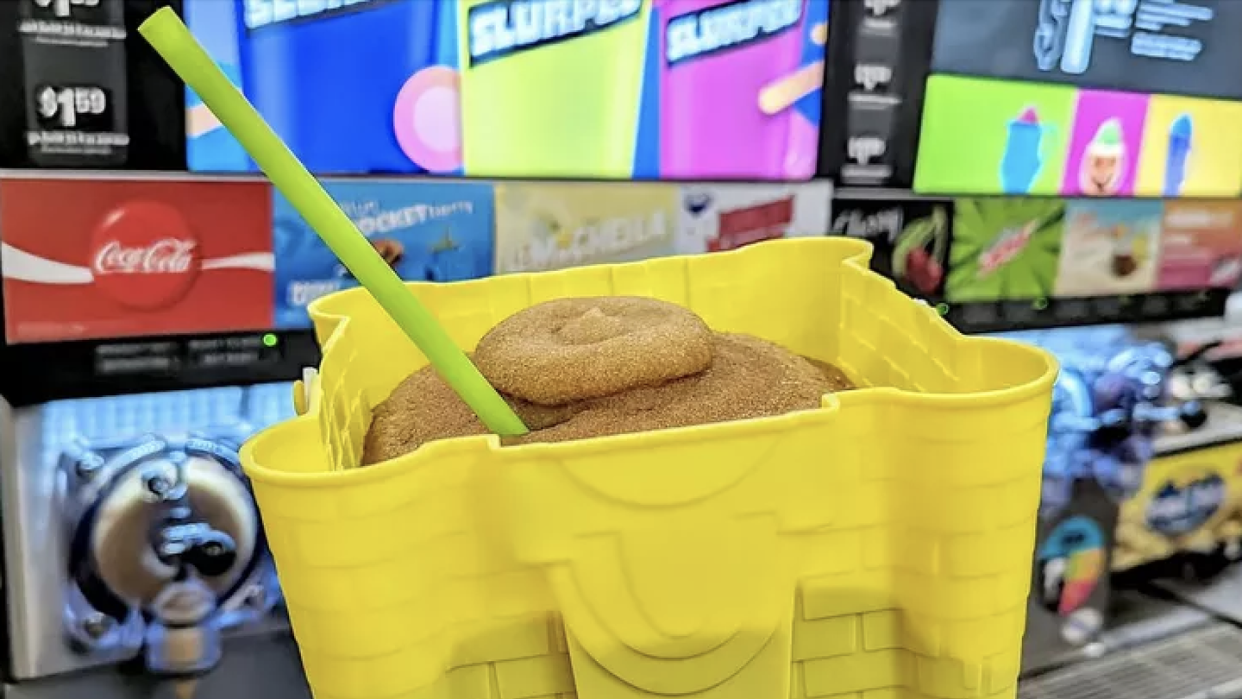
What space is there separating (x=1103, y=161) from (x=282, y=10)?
0.70m

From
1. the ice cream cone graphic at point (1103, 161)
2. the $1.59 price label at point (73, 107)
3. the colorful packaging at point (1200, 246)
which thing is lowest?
the colorful packaging at point (1200, 246)

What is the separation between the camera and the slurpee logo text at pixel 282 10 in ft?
2.02

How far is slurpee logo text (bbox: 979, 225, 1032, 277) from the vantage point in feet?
2.90

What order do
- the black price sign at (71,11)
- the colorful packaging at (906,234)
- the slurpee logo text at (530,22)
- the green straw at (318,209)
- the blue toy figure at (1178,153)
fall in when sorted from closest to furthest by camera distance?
the green straw at (318,209)
the black price sign at (71,11)
the slurpee logo text at (530,22)
the colorful packaging at (906,234)
the blue toy figure at (1178,153)

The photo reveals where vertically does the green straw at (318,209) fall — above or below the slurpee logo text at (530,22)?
below

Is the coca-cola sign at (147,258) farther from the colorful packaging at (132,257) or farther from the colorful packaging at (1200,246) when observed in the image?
the colorful packaging at (1200,246)

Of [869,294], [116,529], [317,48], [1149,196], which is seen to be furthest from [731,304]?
[1149,196]

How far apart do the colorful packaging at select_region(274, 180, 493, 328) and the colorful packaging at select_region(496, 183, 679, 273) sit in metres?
0.02

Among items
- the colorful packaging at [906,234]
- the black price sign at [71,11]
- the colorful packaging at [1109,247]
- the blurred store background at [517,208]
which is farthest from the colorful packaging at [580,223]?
the colorful packaging at [1109,247]

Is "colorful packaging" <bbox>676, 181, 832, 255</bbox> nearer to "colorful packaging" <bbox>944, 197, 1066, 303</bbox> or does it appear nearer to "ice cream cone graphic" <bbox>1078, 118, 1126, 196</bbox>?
"colorful packaging" <bbox>944, 197, 1066, 303</bbox>

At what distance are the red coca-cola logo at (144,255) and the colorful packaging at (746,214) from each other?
346mm

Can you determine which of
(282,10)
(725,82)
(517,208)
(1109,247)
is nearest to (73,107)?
(282,10)

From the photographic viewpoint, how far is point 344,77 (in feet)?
2.13

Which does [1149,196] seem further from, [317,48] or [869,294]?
[317,48]
